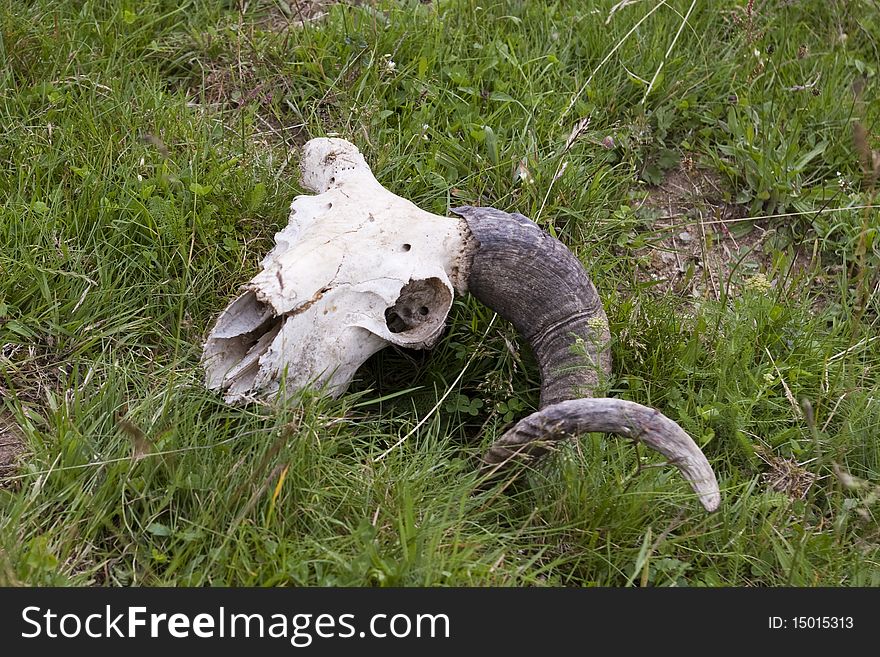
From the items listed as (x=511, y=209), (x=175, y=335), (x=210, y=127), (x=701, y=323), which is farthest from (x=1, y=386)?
(x=701, y=323)

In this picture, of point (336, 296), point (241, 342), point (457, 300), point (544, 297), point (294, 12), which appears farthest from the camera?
point (294, 12)

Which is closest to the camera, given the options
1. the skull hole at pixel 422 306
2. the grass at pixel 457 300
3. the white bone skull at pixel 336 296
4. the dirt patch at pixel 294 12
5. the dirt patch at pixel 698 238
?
the grass at pixel 457 300

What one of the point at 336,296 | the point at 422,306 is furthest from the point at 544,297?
the point at 336,296

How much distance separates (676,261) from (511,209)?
88 centimetres

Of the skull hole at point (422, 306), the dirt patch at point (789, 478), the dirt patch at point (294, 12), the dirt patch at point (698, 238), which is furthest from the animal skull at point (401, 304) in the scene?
the dirt patch at point (294, 12)

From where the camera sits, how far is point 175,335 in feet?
12.6

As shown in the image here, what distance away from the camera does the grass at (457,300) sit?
307 centimetres

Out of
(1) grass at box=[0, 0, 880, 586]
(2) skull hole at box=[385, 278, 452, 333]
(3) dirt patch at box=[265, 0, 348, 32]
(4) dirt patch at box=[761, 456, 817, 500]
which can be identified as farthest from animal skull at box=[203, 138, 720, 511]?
(3) dirt patch at box=[265, 0, 348, 32]

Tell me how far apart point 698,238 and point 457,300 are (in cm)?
142

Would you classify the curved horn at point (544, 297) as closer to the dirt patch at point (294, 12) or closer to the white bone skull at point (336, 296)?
the white bone skull at point (336, 296)

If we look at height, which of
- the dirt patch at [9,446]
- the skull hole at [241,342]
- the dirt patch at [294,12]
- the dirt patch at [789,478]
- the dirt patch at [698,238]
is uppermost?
the dirt patch at [294,12]

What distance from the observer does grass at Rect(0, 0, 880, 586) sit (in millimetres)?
3072

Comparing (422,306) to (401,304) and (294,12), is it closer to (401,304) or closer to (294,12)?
(401,304)

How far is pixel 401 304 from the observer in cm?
353
